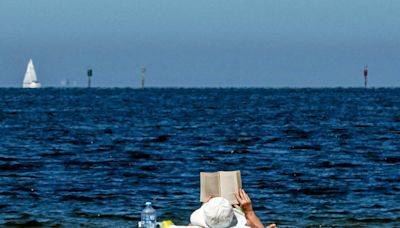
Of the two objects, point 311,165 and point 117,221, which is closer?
point 117,221

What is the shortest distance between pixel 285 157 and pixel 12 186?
42.8 ft

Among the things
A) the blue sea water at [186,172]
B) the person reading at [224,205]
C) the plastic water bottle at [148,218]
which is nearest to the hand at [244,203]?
the person reading at [224,205]

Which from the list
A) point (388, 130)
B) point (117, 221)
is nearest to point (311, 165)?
point (117, 221)

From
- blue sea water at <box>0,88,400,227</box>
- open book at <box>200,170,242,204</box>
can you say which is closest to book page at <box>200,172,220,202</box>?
open book at <box>200,170,242,204</box>

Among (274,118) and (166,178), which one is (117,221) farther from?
(274,118)

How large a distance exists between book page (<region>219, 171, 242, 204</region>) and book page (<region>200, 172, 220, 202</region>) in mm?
64

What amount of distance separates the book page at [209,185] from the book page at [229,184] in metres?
0.06

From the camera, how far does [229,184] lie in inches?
463

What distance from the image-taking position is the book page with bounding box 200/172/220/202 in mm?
11805

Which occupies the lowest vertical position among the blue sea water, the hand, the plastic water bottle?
the blue sea water

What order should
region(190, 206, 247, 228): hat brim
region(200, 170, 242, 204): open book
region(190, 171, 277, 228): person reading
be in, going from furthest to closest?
region(200, 170, 242, 204): open book → region(190, 206, 247, 228): hat brim → region(190, 171, 277, 228): person reading

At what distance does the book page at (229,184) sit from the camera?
11758mm

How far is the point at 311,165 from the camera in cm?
3362

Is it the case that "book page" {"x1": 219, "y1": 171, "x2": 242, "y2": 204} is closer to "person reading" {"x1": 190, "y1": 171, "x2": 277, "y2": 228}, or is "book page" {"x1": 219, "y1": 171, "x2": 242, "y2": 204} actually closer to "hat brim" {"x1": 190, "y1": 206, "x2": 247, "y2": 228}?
"person reading" {"x1": 190, "y1": 171, "x2": 277, "y2": 228}
